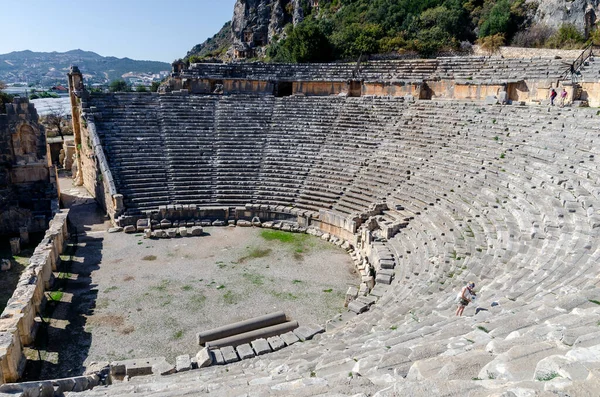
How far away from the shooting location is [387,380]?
400 cm

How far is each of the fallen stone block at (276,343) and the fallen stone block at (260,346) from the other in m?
0.08

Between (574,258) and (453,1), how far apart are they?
33297 mm

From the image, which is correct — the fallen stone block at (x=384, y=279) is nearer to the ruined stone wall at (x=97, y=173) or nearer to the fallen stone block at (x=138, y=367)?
the fallen stone block at (x=138, y=367)

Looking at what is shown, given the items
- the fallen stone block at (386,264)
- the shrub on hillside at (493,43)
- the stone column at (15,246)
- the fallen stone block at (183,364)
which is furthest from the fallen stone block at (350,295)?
the shrub on hillside at (493,43)

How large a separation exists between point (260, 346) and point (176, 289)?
150 inches

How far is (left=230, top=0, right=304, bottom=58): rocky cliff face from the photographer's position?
54750mm

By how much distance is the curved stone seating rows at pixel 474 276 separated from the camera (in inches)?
152

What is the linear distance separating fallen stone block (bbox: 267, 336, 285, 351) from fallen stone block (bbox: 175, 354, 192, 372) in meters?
1.48

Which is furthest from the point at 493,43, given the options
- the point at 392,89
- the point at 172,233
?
the point at 172,233

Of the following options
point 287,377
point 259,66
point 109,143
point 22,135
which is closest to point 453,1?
point 259,66

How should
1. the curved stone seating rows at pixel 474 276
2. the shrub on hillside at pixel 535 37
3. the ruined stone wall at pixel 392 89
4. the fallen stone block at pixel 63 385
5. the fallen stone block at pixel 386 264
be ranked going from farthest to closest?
the shrub on hillside at pixel 535 37
the ruined stone wall at pixel 392 89
the fallen stone block at pixel 386 264
the fallen stone block at pixel 63 385
the curved stone seating rows at pixel 474 276

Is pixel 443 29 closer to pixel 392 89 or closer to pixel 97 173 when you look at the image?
pixel 392 89

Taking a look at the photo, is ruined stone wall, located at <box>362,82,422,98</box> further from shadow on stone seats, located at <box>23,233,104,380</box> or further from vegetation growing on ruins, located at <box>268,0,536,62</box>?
shadow on stone seats, located at <box>23,233,104,380</box>

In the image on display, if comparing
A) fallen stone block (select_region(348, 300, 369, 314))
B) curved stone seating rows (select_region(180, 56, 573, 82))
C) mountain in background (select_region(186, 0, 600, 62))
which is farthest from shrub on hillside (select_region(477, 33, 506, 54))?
fallen stone block (select_region(348, 300, 369, 314))
